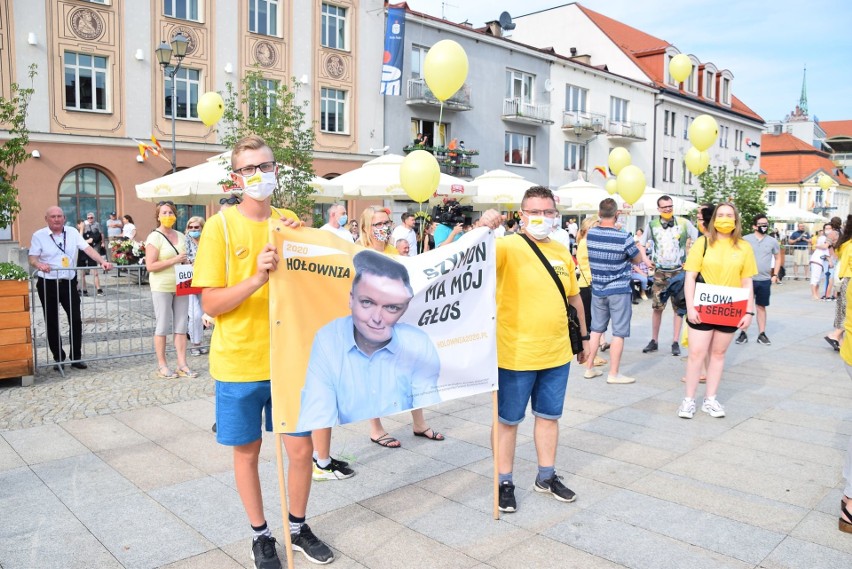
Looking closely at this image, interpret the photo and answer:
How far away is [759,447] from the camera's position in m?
5.49

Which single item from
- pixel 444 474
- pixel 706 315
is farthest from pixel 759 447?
pixel 444 474

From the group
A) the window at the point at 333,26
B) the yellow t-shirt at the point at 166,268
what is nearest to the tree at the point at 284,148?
the yellow t-shirt at the point at 166,268

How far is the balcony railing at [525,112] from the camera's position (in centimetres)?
3397

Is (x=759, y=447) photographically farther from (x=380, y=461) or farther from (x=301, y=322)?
(x=301, y=322)

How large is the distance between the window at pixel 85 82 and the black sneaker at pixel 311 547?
20956 mm

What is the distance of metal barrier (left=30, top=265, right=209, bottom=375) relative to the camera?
8.25 m

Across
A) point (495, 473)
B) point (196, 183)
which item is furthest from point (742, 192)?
point (495, 473)

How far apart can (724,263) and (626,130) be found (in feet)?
122

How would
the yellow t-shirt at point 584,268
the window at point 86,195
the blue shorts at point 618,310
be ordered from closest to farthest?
the blue shorts at point 618,310
the yellow t-shirt at point 584,268
the window at point 86,195

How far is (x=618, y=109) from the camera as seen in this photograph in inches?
1629

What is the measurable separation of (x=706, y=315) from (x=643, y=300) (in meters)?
10.3

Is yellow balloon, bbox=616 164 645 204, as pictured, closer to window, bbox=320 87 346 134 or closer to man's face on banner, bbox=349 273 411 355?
man's face on banner, bbox=349 273 411 355

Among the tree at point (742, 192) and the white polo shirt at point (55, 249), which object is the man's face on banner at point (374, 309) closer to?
the white polo shirt at point (55, 249)

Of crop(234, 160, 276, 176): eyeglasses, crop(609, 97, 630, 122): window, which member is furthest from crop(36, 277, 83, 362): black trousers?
crop(609, 97, 630, 122): window
